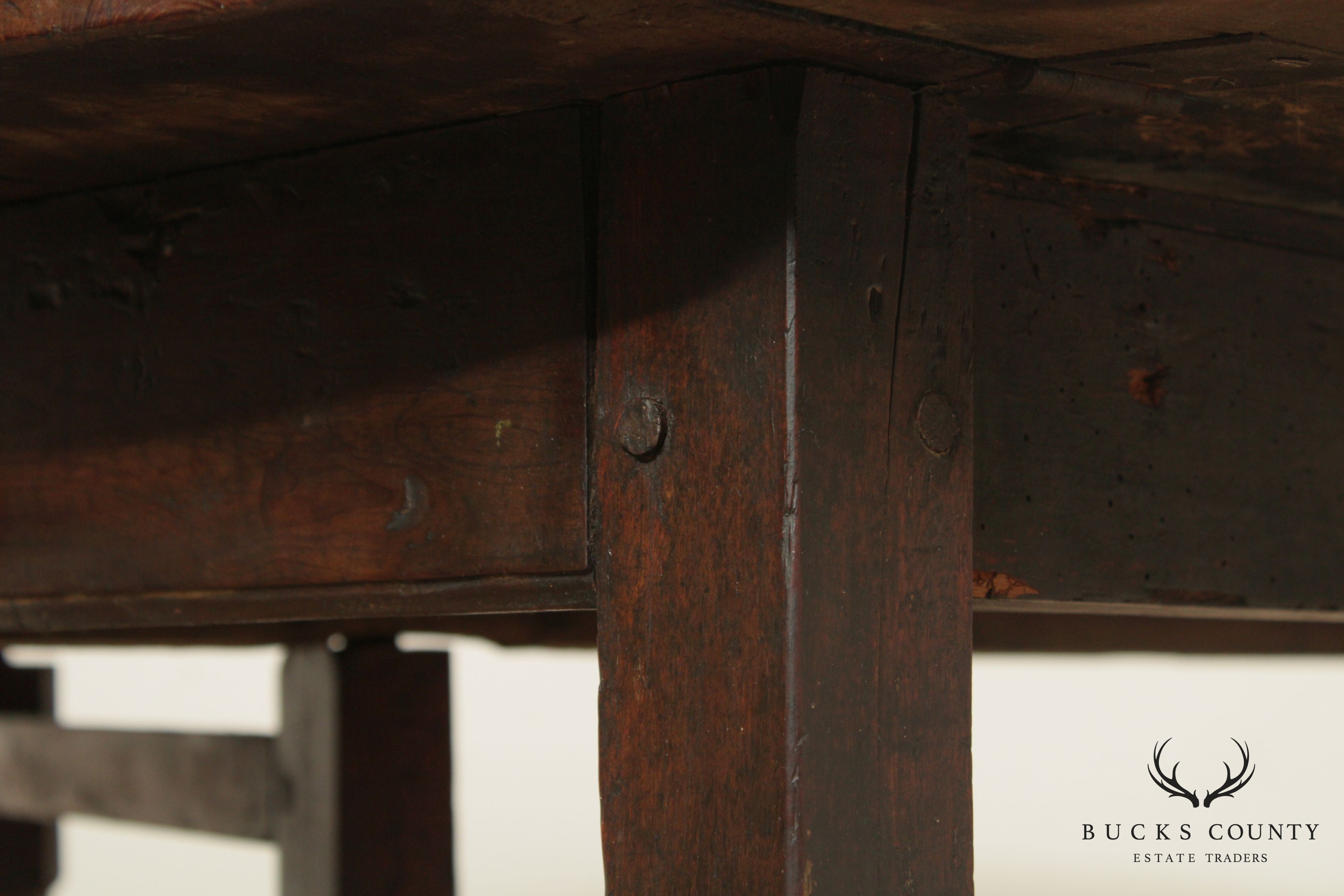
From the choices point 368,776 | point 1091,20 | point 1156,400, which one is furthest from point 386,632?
point 1091,20

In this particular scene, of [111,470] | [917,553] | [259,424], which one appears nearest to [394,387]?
[259,424]

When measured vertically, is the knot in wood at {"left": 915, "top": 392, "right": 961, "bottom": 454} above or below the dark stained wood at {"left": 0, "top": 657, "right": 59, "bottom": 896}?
above

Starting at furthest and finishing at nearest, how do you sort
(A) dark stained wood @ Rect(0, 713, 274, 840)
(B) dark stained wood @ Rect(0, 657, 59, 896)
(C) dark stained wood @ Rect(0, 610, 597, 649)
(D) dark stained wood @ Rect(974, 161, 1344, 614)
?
(B) dark stained wood @ Rect(0, 657, 59, 896)
(A) dark stained wood @ Rect(0, 713, 274, 840)
(C) dark stained wood @ Rect(0, 610, 597, 649)
(D) dark stained wood @ Rect(974, 161, 1344, 614)

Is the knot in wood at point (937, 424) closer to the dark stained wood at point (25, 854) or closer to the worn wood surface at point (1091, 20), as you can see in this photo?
the worn wood surface at point (1091, 20)

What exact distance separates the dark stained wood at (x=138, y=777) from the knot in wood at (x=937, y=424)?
1.68 meters

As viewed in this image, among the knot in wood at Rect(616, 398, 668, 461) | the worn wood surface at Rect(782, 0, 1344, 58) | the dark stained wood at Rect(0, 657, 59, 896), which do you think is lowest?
the dark stained wood at Rect(0, 657, 59, 896)

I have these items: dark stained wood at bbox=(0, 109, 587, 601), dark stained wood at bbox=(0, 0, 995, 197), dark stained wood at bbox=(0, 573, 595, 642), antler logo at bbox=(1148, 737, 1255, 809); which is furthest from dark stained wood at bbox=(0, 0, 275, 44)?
antler logo at bbox=(1148, 737, 1255, 809)

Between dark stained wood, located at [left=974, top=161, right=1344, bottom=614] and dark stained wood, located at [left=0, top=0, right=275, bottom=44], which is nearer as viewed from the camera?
dark stained wood, located at [left=0, top=0, right=275, bottom=44]

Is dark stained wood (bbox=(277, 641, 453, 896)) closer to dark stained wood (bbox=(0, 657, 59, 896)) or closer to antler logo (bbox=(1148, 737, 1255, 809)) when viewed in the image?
dark stained wood (bbox=(0, 657, 59, 896))

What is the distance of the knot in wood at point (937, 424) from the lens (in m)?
1.08

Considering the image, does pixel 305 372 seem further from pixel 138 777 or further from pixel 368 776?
pixel 138 777

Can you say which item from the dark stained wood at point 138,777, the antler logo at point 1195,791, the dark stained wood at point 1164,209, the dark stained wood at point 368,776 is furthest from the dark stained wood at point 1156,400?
the dark stained wood at point 138,777

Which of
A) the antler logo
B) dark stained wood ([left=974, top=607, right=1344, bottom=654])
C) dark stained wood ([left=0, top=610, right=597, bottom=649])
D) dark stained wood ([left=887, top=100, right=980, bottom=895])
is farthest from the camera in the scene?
dark stained wood ([left=974, top=607, right=1344, bottom=654])

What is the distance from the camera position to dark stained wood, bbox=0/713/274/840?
8.49ft
